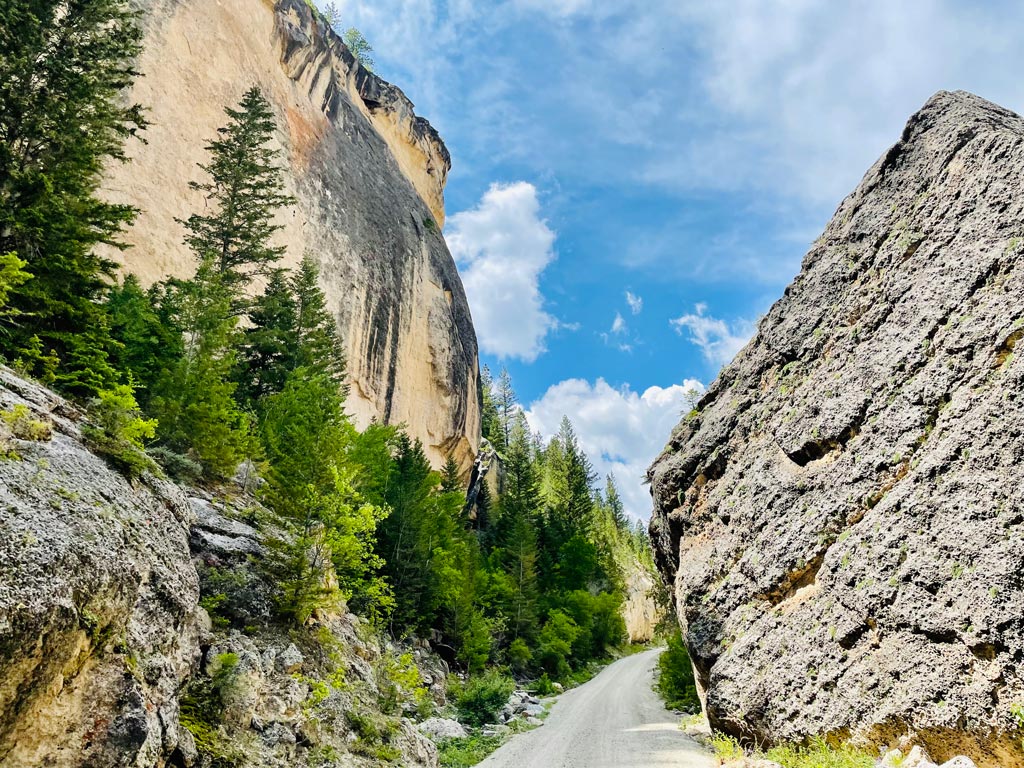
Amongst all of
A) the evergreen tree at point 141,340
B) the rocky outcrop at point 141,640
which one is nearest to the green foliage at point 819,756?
the rocky outcrop at point 141,640

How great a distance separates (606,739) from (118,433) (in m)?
15.0

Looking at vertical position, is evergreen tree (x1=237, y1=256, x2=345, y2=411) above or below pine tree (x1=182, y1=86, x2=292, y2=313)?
below

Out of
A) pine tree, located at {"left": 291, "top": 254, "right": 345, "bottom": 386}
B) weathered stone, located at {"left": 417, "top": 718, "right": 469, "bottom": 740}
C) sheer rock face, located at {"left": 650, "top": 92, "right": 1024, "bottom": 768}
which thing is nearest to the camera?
sheer rock face, located at {"left": 650, "top": 92, "right": 1024, "bottom": 768}

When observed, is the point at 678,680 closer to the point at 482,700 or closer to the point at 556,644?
the point at 482,700

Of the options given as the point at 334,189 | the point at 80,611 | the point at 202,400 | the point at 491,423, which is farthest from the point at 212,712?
the point at 491,423

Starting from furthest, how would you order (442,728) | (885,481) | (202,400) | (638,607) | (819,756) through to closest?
(638,607)
(442,728)
(202,400)
(885,481)
(819,756)

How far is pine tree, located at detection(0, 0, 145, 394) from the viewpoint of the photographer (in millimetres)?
11047

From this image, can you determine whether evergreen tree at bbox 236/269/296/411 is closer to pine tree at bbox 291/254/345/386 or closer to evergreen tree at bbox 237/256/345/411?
evergreen tree at bbox 237/256/345/411

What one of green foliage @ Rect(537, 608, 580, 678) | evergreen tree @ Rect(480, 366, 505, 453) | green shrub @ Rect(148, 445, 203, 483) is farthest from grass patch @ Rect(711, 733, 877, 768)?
evergreen tree @ Rect(480, 366, 505, 453)

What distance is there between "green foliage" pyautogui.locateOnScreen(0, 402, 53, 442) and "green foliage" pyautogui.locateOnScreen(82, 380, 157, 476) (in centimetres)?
91

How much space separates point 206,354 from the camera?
15766 mm

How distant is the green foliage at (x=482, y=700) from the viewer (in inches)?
763

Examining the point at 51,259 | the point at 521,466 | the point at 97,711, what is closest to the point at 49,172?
the point at 51,259

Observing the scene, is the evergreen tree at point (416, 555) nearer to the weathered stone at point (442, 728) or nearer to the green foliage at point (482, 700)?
the green foliage at point (482, 700)
